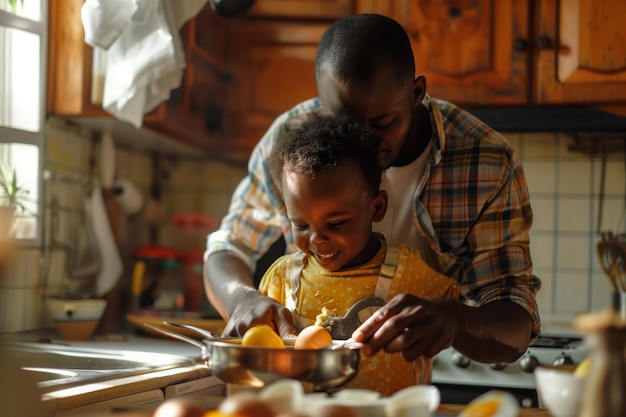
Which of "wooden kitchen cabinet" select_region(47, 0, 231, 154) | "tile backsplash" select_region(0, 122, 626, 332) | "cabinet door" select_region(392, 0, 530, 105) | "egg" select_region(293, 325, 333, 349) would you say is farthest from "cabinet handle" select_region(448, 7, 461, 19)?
"egg" select_region(293, 325, 333, 349)

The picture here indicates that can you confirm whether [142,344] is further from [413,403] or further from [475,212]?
[413,403]

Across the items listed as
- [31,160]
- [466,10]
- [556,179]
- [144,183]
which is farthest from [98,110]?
[556,179]

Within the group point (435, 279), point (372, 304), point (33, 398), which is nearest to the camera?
point (33, 398)

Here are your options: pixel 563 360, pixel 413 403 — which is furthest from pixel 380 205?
pixel 563 360

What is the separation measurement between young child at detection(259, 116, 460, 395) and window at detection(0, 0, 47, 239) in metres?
0.96

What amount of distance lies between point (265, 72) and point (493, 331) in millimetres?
1536

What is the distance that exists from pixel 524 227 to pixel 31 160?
4.41 ft

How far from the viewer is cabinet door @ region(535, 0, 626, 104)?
2264mm

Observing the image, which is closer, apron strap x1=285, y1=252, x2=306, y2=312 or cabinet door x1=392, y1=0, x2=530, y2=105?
apron strap x1=285, y1=252, x2=306, y2=312

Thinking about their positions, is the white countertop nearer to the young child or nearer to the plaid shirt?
the young child

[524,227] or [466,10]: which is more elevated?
[466,10]

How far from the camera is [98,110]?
216 centimetres

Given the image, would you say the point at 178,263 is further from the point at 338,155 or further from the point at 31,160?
the point at 338,155

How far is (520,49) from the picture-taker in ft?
7.62
